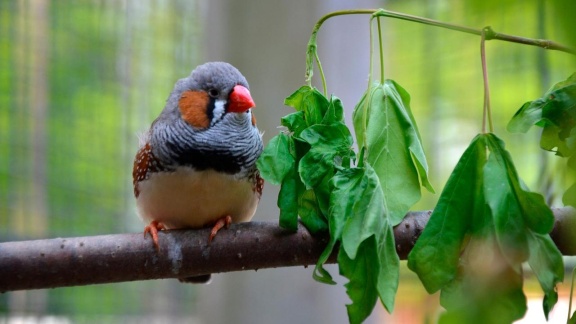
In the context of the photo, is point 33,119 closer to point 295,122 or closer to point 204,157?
point 204,157

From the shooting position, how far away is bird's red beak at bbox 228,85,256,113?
1448 millimetres

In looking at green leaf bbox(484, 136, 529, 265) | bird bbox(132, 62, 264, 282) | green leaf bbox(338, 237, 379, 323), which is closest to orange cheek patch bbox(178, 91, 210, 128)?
bird bbox(132, 62, 264, 282)

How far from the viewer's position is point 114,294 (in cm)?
299

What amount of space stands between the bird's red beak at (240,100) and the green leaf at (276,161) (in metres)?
0.36

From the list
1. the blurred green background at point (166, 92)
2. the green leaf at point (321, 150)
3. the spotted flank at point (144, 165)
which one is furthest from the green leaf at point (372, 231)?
the blurred green background at point (166, 92)

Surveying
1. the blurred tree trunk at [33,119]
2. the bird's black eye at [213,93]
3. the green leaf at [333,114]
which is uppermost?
the green leaf at [333,114]

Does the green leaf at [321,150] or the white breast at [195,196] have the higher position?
the green leaf at [321,150]

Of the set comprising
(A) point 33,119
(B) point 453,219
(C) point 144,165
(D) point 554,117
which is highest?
(D) point 554,117

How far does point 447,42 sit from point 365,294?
7.14ft

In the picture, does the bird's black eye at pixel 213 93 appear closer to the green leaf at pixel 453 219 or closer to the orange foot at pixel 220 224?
the orange foot at pixel 220 224

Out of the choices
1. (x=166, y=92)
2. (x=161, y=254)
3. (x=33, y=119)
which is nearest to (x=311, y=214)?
(x=161, y=254)

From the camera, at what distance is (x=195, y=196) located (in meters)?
1.43

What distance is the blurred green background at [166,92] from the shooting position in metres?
2.15

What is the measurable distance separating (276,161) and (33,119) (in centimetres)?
188
